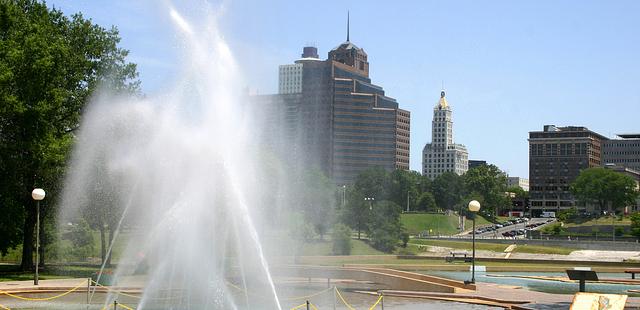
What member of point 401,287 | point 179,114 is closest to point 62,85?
point 179,114

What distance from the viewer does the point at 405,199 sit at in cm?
17175

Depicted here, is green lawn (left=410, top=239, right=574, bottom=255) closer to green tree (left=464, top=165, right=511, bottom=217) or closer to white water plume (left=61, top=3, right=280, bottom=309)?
white water plume (left=61, top=3, right=280, bottom=309)

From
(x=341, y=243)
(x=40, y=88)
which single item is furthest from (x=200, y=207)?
(x=341, y=243)

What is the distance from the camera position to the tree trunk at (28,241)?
4138 cm

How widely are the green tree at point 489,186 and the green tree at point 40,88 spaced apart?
136 meters

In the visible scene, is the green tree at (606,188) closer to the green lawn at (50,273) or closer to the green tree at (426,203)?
the green tree at (426,203)

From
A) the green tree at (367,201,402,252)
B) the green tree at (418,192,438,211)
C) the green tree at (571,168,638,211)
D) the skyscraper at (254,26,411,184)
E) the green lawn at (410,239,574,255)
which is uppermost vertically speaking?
the skyscraper at (254,26,411,184)

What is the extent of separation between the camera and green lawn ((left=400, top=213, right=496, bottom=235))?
5379 inches

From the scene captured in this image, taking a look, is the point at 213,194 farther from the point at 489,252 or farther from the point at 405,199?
the point at 405,199

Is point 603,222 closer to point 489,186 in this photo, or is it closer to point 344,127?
point 489,186

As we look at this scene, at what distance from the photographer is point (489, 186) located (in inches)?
7146

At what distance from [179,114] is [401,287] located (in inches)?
486

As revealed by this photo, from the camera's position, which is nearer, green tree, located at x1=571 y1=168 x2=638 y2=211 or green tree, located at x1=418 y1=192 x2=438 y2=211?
green tree, located at x1=571 y1=168 x2=638 y2=211

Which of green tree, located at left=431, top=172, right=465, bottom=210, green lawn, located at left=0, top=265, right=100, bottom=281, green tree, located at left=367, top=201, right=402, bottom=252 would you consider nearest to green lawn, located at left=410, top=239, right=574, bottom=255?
green tree, located at left=367, top=201, right=402, bottom=252
